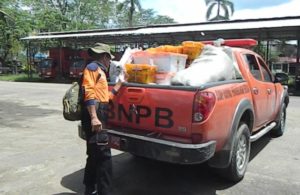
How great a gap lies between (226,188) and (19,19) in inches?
1610

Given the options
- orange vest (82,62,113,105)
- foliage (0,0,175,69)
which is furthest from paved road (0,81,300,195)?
foliage (0,0,175,69)

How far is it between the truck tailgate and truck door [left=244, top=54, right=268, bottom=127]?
1754mm

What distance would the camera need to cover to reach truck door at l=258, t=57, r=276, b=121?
6.79m

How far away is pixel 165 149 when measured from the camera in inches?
178

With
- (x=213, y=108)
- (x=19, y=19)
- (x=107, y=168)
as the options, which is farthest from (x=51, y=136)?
(x=19, y=19)

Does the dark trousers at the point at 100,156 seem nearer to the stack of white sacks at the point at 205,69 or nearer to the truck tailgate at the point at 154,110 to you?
the truck tailgate at the point at 154,110

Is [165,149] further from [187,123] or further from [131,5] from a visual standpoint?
[131,5]

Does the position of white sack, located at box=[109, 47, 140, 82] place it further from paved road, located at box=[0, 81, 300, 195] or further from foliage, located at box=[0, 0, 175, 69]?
foliage, located at box=[0, 0, 175, 69]

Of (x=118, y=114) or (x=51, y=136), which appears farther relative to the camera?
(x=51, y=136)

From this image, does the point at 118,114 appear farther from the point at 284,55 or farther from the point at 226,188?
the point at 284,55

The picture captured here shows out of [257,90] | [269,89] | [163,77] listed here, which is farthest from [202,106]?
[269,89]

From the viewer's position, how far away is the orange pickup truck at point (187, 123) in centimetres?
450

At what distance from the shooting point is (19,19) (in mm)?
42125

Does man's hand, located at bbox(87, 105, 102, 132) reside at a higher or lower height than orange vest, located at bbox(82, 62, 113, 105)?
lower
